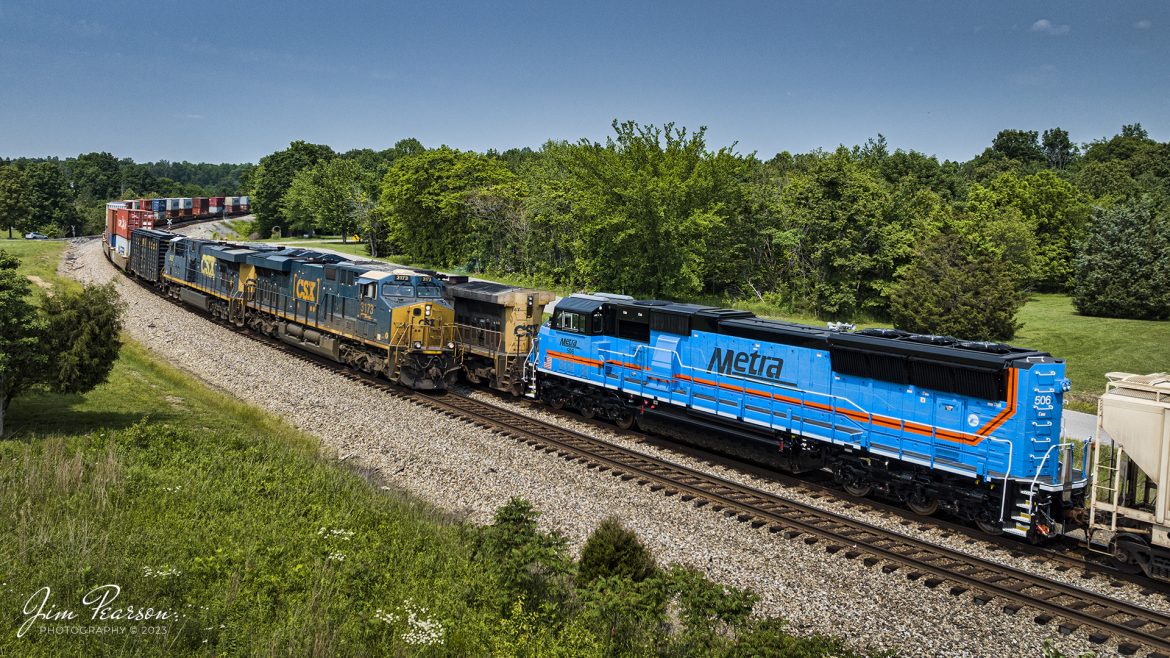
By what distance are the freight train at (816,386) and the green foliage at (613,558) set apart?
18.9 feet

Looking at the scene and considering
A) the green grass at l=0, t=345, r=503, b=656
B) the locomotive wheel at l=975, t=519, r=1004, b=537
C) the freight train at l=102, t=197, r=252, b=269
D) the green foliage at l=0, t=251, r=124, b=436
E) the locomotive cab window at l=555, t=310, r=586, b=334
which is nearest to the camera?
the green grass at l=0, t=345, r=503, b=656

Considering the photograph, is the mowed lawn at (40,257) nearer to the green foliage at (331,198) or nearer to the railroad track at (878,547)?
the green foliage at (331,198)

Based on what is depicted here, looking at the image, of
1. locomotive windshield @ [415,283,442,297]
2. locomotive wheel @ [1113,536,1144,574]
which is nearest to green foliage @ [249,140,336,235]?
locomotive windshield @ [415,283,442,297]

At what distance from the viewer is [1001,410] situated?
12062mm

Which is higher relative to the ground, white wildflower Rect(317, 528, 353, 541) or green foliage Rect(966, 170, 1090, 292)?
green foliage Rect(966, 170, 1090, 292)

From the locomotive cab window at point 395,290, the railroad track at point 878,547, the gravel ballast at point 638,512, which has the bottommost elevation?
the gravel ballast at point 638,512

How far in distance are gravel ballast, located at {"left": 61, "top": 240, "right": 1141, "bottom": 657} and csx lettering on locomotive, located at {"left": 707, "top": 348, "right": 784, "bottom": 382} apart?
2097mm

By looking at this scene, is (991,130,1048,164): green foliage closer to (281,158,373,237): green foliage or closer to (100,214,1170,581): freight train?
(281,158,373,237): green foliage

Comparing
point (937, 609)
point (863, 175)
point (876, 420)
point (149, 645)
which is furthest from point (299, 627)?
point (863, 175)

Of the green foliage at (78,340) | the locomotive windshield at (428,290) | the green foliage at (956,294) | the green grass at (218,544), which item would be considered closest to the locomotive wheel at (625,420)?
the green grass at (218,544)

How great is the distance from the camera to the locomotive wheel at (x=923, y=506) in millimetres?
13078

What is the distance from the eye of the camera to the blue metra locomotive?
11.9m

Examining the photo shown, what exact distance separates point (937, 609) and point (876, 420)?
171 inches

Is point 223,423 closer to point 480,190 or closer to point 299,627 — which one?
point 299,627
